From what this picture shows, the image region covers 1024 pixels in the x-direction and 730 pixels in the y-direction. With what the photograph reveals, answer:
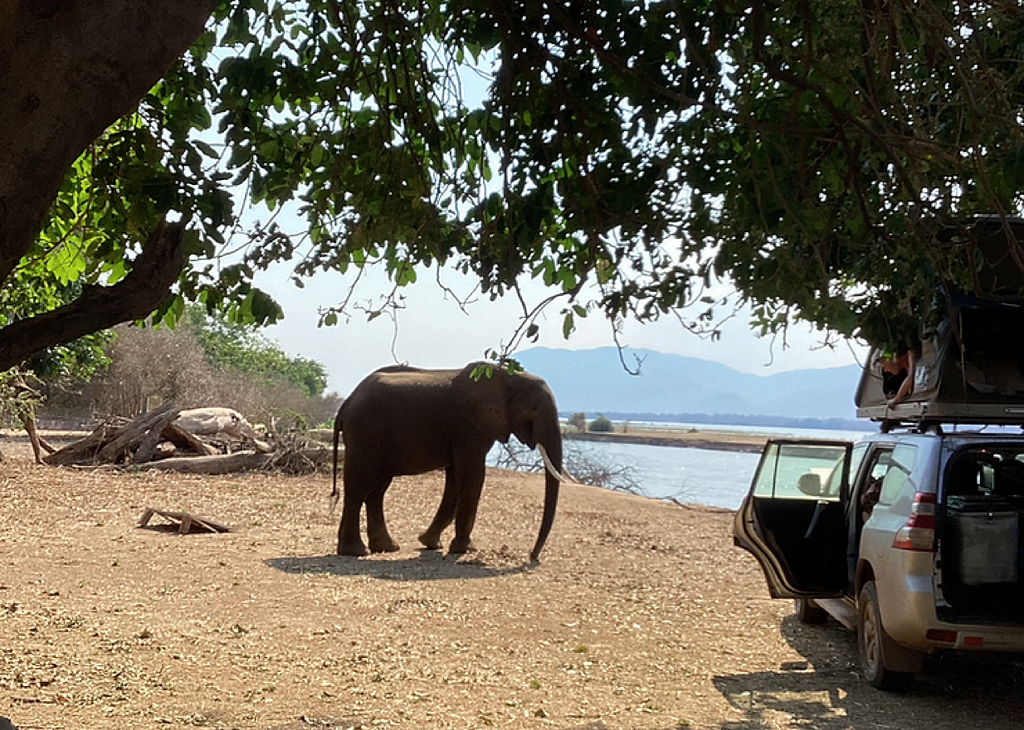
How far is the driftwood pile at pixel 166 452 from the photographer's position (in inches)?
819

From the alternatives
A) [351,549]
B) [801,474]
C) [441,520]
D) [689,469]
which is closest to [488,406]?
[441,520]

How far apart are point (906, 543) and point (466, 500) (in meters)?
6.48

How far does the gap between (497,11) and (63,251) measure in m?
3.43

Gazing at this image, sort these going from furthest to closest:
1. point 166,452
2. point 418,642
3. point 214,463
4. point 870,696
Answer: point 166,452, point 214,463, point 418,642, point 870,696

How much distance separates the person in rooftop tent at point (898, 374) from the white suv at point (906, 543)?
1.20ft

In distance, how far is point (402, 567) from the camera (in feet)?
35.9

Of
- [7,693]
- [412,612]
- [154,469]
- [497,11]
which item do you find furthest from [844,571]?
[154,469]

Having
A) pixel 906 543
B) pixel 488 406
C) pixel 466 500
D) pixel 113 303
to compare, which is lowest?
pixel 466 500

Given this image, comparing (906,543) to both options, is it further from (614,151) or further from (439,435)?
(439,435)

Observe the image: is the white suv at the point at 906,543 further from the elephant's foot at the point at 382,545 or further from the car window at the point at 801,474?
the elephant's foot at the point at 382,545

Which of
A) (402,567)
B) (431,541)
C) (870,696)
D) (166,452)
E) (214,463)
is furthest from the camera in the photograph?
(166,452)

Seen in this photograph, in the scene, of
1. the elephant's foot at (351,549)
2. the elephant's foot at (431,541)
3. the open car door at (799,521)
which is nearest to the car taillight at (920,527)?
the open car door at (799,521)

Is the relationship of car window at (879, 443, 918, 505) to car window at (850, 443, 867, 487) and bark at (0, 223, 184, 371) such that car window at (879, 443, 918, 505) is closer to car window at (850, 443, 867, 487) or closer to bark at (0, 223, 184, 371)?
car window at (850, 443, 867, 487)

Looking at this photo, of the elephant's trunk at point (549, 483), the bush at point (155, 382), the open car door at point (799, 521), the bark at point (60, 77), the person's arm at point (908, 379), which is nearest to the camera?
the bark at point (60, 77)
